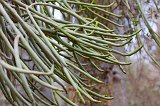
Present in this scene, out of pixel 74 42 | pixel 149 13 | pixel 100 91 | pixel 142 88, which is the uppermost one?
pixel 74 42

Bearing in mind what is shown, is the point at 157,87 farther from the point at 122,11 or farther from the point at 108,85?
the point at 122,11

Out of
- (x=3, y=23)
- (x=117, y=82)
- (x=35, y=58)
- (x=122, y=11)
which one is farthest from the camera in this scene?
(x=117, y=82)

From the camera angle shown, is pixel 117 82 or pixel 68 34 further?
pixel 117 82

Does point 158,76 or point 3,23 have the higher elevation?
point 3,23

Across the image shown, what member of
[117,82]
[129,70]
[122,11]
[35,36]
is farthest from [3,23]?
[129,70]

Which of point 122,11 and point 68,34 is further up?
point 68,34

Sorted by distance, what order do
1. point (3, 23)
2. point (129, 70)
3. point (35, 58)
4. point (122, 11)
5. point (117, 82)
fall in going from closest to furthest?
point (35, 58) → point (3, 23) → point (122, 11) → point (117, 82) → point (129, 70)

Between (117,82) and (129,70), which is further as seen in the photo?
(129,70)

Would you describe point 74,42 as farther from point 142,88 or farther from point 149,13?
point 142,88

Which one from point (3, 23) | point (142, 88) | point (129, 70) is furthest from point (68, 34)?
point (142, 88)
